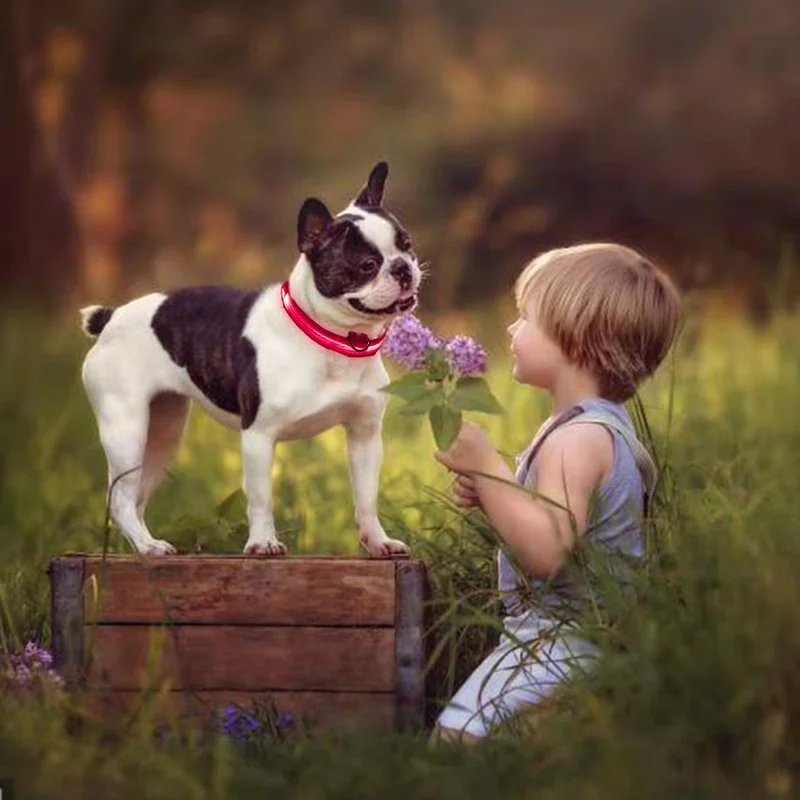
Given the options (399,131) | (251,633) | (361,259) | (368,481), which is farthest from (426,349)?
(399,131)

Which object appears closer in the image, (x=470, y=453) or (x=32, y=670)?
(x=470, y=453)

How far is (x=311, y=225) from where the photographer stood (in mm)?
3623

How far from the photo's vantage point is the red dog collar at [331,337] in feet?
11.9

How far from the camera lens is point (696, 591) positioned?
10.6 feet

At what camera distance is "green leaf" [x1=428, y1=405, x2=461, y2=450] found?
340 cm

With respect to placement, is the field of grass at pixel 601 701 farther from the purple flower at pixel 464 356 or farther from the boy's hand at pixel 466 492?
the purple flower at pixel 464 356

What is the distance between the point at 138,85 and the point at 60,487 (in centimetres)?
802

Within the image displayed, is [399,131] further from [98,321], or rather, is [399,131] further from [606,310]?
[606,310]

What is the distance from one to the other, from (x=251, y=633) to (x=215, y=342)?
2.04 feet

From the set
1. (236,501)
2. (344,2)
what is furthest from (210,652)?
(344,2)

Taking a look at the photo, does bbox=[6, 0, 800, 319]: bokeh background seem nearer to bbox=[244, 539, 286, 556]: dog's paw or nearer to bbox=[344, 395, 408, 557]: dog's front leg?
bbox=[344, 395, 408, 557]: dog's front leg

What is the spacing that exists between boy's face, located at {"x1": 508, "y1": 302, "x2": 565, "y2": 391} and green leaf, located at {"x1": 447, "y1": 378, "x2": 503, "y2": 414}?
438mm

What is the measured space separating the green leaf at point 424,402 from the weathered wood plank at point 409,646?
405 millimetres

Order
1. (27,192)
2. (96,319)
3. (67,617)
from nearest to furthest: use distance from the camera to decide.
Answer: (67,617)
(96,319)
(27,192)
